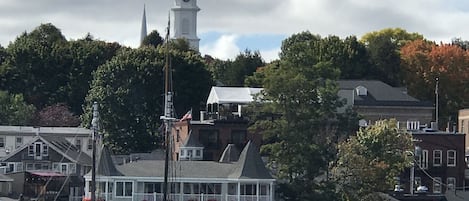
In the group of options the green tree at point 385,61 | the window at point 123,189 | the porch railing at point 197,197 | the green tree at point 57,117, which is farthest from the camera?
the green tree at point 385,61

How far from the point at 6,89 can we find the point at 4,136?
16920 millimetres

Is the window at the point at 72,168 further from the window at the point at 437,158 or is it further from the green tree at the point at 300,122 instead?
the window at the point at 437,158

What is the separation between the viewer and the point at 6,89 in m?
159

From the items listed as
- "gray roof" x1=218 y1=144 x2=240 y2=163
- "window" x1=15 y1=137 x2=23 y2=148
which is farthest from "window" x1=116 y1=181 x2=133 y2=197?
"window" x1=15 y1=137 x2=23 y2=148

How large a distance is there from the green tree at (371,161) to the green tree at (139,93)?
2676 centimetres

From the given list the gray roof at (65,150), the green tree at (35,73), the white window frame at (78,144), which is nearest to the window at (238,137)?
the gray roof at (65,150)

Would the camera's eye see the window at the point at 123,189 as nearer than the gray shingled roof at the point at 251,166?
No

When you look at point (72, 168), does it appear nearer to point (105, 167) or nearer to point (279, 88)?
point (105, 167)

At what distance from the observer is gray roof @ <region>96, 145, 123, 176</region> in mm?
110750

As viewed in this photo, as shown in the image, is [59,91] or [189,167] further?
[59,91]

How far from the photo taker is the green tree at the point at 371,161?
351 ft

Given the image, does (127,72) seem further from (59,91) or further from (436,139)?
(436,139)

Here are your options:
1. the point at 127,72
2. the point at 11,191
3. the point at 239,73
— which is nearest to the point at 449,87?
the point at 239,73

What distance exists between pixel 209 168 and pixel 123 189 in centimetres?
579
